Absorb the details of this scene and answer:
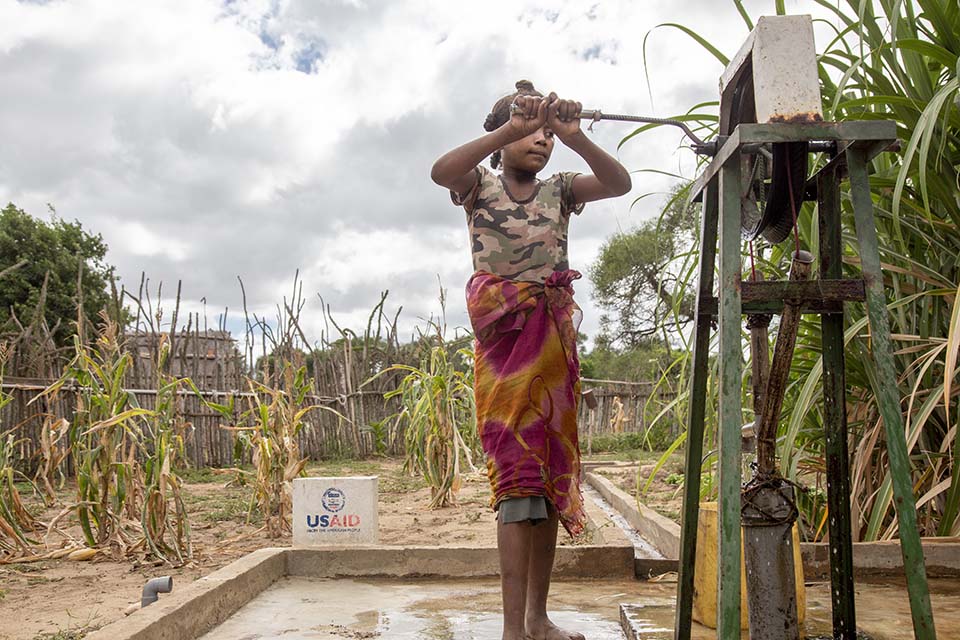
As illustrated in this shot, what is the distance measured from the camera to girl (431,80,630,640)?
204 cm

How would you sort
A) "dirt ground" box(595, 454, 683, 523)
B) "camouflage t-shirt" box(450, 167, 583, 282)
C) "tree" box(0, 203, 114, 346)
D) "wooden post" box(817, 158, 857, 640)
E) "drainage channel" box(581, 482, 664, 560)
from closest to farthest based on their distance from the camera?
1. "wooden post" box(817, 158, 857, 640)
2. "camouflage t-shirt" box(450, 167, 583, 282)
3. "drainage channel" box(581, 482, 664, 560)
4. "dirt ground" box(595, 454, 683, 523)
5. "tree" box(0, 203, 114, 346)

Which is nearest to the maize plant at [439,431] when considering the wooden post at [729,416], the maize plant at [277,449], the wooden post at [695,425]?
the maize plant at [277,449]

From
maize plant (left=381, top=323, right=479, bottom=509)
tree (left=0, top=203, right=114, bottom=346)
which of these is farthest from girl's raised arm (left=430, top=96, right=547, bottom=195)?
tree (left=0, top=203, right=114, bottom=346)

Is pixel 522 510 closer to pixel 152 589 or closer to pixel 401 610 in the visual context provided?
pixel 401 610

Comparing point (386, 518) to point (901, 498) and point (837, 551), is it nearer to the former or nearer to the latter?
point (837, 551)

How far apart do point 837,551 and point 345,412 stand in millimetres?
9712

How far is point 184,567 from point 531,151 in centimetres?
241

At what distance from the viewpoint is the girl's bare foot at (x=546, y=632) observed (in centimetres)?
205

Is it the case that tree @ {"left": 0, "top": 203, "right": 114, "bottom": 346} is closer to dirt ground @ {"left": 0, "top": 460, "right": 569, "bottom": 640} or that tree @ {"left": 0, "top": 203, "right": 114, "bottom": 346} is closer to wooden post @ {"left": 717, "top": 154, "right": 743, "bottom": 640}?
dirt ground @ {"left": 0, "top": 460, "right": 569, "bottom": 640}

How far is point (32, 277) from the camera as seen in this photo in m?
14.4

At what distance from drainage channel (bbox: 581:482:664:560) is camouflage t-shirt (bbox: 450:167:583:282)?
1.59 m

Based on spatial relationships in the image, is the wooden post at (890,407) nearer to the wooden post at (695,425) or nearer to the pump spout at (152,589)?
the wooden post at (695,425)

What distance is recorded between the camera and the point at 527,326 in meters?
2.18

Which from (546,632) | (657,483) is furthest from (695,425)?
(657,483)
